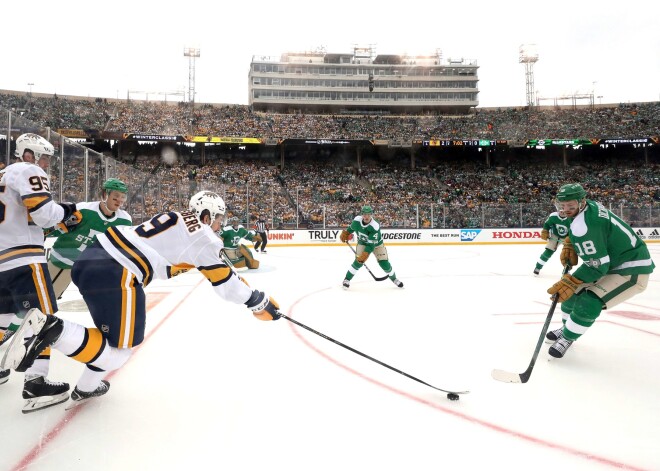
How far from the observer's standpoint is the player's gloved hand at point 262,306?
2212 millimetres

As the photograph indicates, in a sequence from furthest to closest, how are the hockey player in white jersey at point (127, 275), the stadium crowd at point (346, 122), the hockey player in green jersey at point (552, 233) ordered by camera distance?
the stadium crowd at point (346, 122) < the hockey player in green jersey at point (552, 233) < the hockey player in white jersey at point (127, 275)

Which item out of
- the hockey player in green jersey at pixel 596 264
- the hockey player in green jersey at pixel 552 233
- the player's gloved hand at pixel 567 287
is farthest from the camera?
the hockey player in green jersey at pixel 552 233

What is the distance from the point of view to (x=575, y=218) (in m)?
2.77

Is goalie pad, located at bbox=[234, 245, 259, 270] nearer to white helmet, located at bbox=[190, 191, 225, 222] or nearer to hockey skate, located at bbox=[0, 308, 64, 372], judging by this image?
white helmet, located at bbox=[190, 191, 225, 222]

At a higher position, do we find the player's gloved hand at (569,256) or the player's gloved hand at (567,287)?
the player's gloved hand at (569,256)

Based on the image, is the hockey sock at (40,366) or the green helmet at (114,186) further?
the green helmet at (114,186)

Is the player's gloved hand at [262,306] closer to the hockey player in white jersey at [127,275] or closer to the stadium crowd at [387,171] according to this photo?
the hockey player in white jersey at [127,275]

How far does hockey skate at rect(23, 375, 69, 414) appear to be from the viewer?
2.08 meters

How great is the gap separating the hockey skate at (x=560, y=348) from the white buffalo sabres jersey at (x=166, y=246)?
7.87 feet

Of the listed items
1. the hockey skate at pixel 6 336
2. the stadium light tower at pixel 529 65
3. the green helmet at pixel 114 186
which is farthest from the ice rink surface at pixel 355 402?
the stadium light tower at pixel 529 65

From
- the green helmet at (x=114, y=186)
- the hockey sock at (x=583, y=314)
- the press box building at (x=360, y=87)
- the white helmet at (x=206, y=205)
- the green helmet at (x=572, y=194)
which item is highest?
the press box building at (x=360, y=87)

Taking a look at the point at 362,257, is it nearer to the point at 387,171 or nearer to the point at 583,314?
the point at 583,314

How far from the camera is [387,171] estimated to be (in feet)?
83.0

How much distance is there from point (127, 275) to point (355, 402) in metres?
1.41
